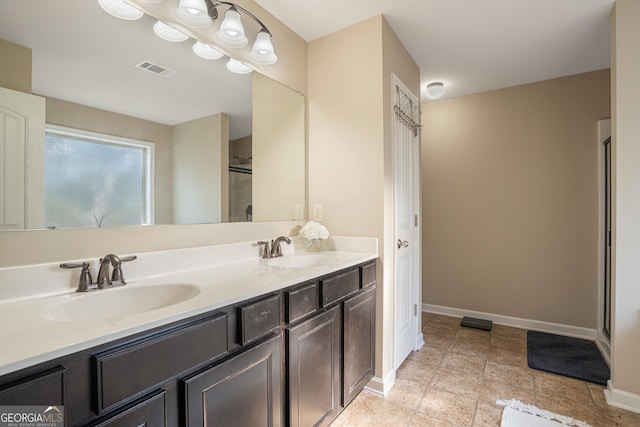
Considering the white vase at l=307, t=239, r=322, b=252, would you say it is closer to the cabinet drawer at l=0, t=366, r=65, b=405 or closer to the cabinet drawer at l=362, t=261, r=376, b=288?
the cabinet drawer at l=362, t=261, r=376, b=288

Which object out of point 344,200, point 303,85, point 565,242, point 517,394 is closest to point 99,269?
point 344,200

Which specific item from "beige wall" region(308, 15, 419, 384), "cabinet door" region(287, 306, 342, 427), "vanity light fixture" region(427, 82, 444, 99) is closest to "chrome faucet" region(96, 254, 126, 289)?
"cabinet door" region(287, 306, 342, 427)

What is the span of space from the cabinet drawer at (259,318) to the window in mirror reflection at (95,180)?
0.66m

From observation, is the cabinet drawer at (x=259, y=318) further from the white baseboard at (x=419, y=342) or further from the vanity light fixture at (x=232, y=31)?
the white baseboard at (x=419, y=342)

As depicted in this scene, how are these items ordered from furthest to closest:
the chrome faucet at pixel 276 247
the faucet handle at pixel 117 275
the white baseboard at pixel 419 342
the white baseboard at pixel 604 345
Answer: the white baseboard at pixel 419 342 < the white baseboard at pixel 604 345 < the chrome faucet at pixel 276 247 < the faucet handle at pixel 117 275

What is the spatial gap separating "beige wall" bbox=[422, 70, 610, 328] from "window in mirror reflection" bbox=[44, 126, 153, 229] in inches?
120

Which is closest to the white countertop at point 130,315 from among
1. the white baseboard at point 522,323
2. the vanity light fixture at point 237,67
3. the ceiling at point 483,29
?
the vanity light fixture at point 237,67

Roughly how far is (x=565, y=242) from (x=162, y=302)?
11.1 ft

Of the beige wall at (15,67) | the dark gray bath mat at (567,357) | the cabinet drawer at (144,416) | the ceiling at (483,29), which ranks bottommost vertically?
the dark gray bath mat at (567,357)

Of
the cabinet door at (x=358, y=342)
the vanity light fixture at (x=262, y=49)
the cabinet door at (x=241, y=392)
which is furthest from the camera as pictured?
the vanity light fixture at (x=262, y=49)

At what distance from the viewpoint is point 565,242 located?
9.44 ft

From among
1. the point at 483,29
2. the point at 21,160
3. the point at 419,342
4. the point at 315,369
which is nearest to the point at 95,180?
the point at 21,160

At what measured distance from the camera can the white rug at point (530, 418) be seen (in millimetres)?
1682

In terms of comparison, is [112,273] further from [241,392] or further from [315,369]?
[315,369]
